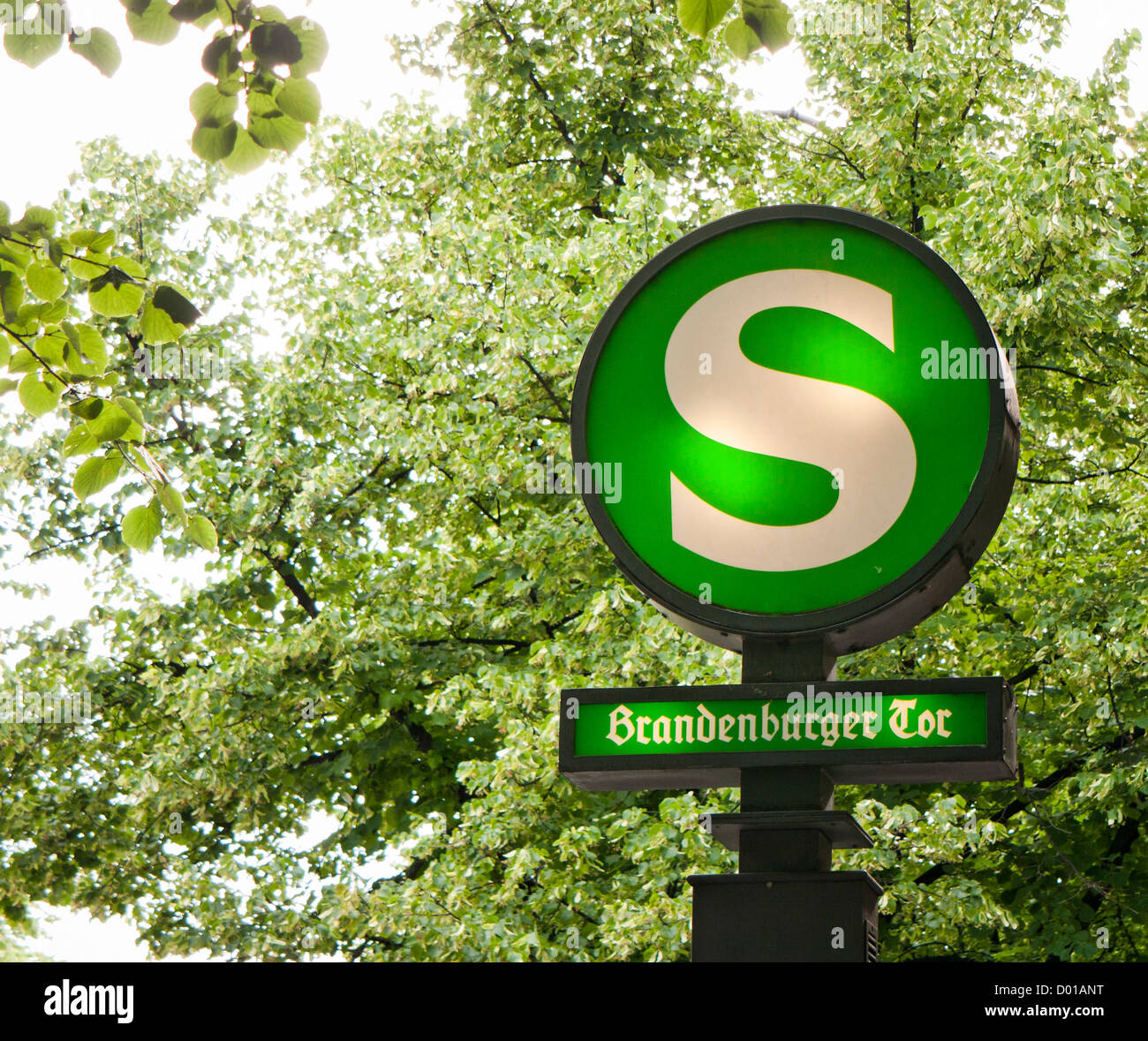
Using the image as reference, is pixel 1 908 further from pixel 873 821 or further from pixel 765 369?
pixel 765 369

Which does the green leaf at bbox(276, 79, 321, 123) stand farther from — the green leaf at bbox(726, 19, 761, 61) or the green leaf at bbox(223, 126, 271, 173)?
the green leaf at bbox(726, 19, 761, 61)

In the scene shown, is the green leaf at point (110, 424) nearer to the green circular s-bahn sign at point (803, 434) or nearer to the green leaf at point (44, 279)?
the green leaf at point (44, 279)

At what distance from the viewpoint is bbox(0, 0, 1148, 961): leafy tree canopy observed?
884cm

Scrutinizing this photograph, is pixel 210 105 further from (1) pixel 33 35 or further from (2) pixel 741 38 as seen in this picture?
(2) pixel 741 38

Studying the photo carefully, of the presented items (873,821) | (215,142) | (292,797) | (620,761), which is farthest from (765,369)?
(292,797)

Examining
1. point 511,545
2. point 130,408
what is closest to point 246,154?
point 130,408

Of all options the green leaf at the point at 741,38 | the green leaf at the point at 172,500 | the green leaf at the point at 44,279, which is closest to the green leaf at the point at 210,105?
the green leaf at the point at 44,279

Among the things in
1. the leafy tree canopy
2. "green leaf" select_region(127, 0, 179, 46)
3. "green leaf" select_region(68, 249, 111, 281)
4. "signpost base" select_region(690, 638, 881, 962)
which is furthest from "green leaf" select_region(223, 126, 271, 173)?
the leafy tree canopy

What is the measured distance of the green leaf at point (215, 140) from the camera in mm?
3459

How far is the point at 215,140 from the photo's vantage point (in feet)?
11.4

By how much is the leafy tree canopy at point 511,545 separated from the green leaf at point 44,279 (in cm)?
376

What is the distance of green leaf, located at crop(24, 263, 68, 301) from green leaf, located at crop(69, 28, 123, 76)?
79cm

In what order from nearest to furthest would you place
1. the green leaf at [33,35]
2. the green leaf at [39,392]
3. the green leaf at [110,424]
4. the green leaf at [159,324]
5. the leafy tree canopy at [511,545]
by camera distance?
1. the green leaf at [33,35]
2. the green leaf at [159,324]
3. the green leaf at [110,424]
4. the green leaf at [39,392]
5. the leafy tree canopy at [511,545]

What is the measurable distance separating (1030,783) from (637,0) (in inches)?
291
